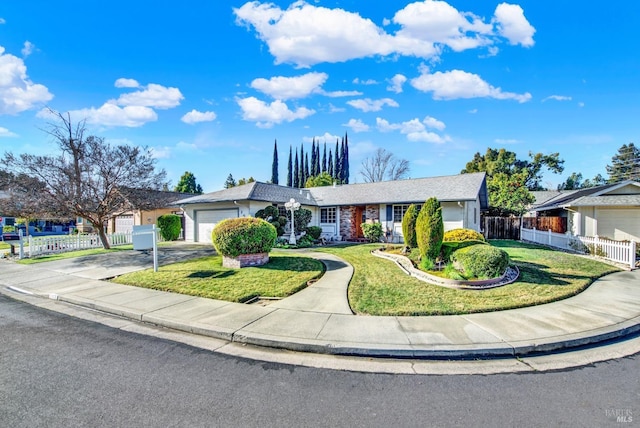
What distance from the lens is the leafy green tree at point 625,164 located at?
161 ft

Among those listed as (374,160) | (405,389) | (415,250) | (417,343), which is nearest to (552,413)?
(405,389)

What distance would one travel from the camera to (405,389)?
10.8 ft

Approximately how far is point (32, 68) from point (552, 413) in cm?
1793

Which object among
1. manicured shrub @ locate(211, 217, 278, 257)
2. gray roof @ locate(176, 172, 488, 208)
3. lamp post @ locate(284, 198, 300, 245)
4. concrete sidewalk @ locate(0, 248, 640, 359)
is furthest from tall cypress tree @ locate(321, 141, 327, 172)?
concrete sidewalk @ locate(0, 248, 640, 359)

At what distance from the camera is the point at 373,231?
1816 cm

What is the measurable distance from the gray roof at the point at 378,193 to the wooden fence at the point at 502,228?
1.73m

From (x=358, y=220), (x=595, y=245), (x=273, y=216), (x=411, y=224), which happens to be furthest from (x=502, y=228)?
(x=273, y=216)

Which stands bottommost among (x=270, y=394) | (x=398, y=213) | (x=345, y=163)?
(x=270, y=394)

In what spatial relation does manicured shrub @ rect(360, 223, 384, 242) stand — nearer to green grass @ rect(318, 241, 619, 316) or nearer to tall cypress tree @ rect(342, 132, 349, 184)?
green grass @ rect(318, 241, 619, 316)

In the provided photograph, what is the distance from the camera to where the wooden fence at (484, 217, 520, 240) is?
20844 mm

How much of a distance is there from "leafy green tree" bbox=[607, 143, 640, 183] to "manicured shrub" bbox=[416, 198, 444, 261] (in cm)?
6096

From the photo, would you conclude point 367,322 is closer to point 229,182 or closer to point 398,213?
point 398,213

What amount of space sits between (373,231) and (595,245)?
400 inches

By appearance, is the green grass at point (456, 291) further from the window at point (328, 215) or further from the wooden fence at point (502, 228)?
the wooden fence at point (502, 228)
